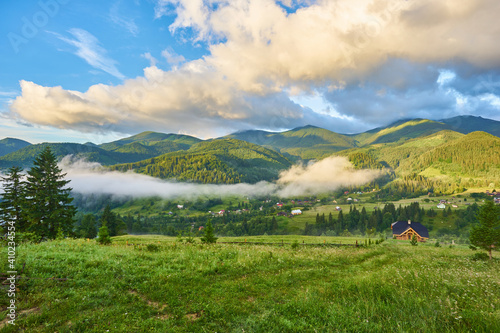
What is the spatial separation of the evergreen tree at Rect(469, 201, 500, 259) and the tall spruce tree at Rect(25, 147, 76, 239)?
73.3 m

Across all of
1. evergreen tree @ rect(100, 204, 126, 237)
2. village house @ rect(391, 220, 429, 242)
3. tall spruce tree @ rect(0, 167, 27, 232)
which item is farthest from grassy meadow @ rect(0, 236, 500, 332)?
village house @ rect(391, 220, 429, 242)

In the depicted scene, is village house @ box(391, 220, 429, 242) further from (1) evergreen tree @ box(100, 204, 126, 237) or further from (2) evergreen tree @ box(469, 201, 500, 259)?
(1) evergreen tree @ box(100, 204, 126, 237)

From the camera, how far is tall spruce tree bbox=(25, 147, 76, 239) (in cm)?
4197

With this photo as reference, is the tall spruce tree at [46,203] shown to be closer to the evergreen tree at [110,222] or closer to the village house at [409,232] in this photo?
the evergreen tree at [110,222]

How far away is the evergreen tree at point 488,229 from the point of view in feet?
100

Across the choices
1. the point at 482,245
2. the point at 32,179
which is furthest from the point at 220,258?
the point at 32,179

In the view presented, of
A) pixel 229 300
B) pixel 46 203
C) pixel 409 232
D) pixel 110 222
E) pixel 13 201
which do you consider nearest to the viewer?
pixel 229 300

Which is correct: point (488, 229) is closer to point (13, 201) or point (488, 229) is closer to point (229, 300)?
point (229, 300)

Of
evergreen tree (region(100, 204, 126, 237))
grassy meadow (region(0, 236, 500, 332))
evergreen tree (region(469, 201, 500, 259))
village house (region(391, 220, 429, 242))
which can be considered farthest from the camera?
village house (region(391, 220, 429, 242))

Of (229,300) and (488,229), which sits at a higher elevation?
(229,300)

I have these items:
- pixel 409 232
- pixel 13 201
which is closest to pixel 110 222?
pixel 13 201

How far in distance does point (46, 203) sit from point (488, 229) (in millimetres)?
79573

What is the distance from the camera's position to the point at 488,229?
101 ft

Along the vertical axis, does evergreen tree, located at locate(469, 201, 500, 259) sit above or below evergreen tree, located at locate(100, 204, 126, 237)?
above
